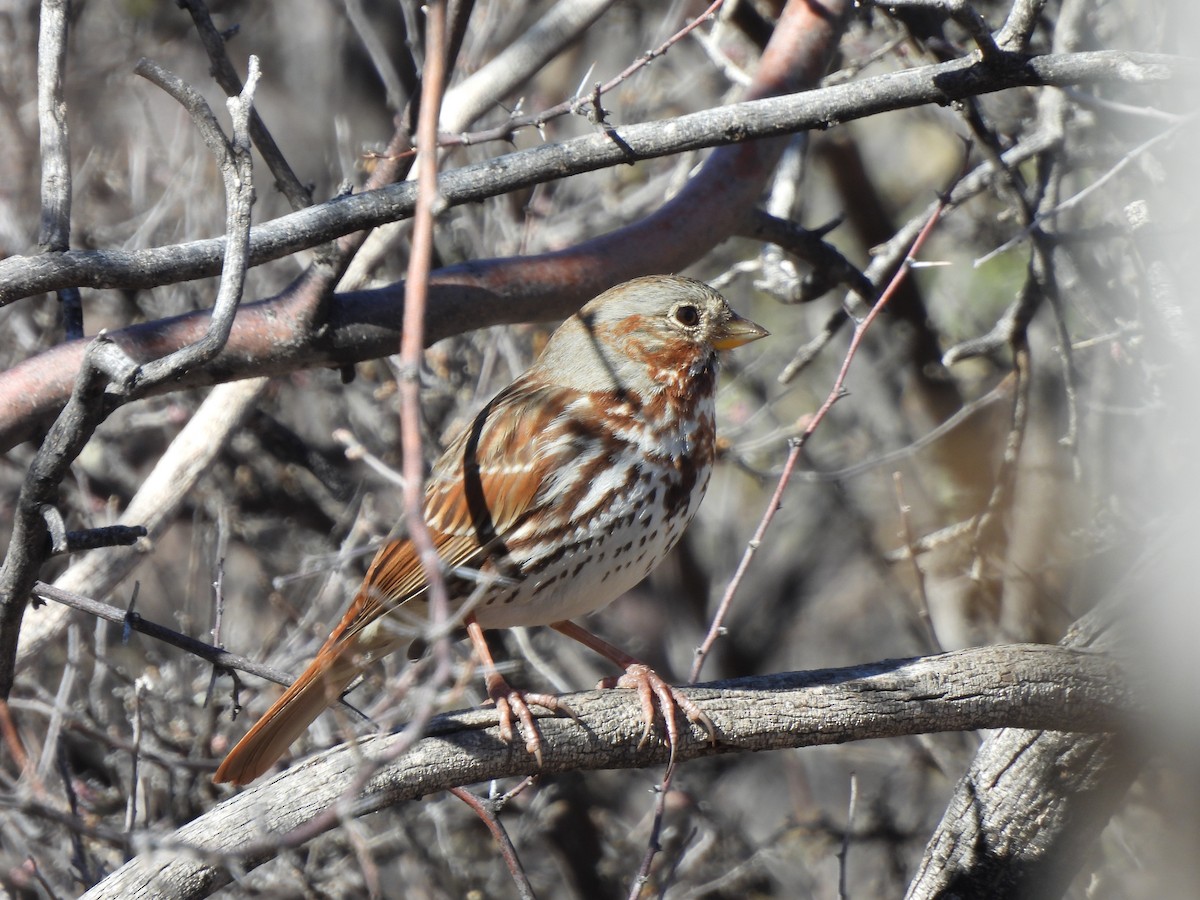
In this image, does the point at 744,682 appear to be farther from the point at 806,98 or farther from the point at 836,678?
the point at 806,98

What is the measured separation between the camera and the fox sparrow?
357cm

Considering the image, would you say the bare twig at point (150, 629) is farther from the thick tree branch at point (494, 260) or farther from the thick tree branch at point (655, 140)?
the thick tree branch at point (655, 140)

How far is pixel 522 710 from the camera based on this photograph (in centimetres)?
305

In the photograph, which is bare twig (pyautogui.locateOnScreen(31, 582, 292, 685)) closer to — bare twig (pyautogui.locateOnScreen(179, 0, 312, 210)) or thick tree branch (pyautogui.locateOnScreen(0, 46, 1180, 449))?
thick tree branch (pyautogui.locateOnScreen(0, 46, 1180, 449))

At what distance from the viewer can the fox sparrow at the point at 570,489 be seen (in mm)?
3570

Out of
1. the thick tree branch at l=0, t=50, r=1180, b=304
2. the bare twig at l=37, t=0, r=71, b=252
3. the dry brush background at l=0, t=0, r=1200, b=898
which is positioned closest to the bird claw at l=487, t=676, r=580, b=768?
the dry brush background at l=0, t=0, r=1200, b=898

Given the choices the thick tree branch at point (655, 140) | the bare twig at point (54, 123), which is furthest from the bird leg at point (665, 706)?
the bare twig at point (54, 123)

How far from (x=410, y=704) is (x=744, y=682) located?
1.68 metres

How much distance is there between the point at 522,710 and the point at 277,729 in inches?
31.8

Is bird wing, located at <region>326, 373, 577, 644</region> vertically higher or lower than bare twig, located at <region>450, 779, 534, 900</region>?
higher

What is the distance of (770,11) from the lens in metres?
5.74

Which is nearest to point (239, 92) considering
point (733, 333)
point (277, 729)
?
point (733, 333)

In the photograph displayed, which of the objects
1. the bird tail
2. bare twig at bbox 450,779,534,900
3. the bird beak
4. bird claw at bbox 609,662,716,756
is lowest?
bare twig at bbox 450,779,534,900

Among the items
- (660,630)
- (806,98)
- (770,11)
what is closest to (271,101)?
(770,11)
